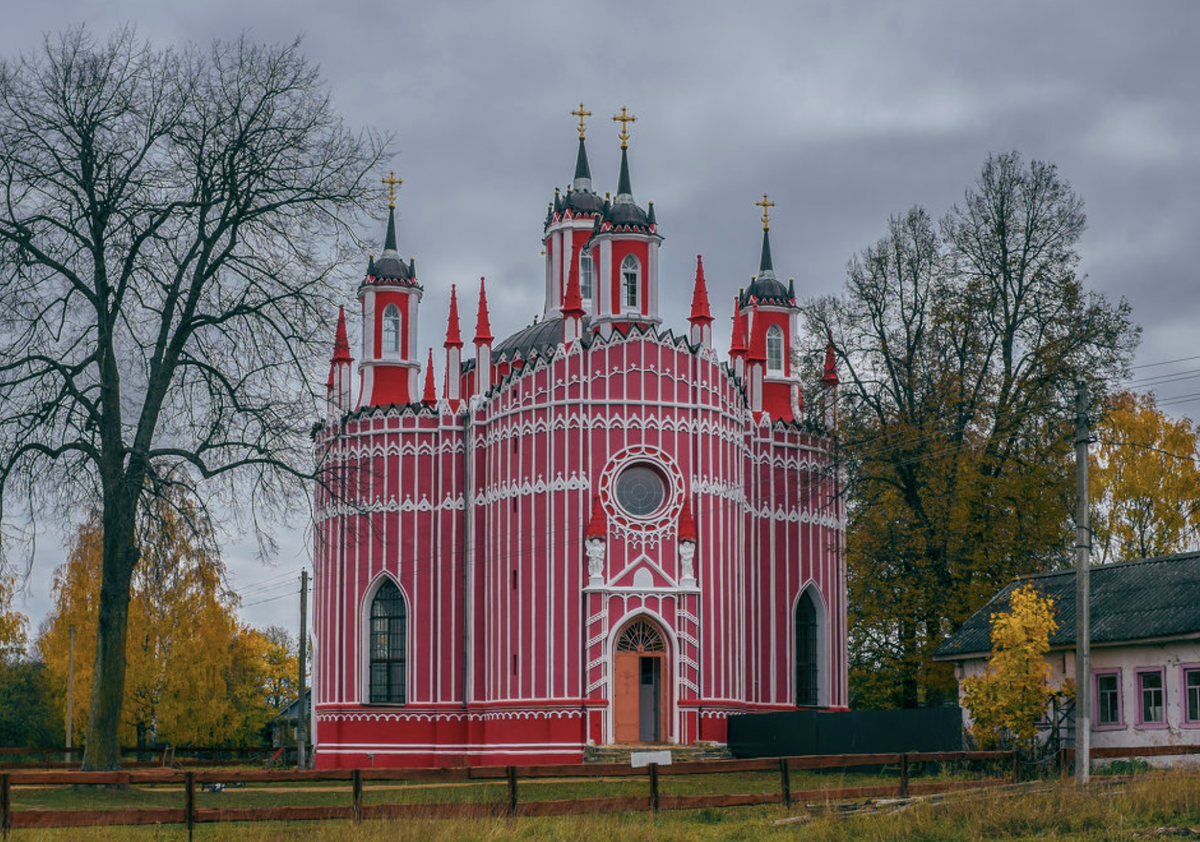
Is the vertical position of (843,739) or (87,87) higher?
(87,87)

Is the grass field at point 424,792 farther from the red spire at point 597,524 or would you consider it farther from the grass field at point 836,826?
the red spire at point 597,524

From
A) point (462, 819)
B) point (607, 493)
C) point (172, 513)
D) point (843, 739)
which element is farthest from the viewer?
point (607, 493)

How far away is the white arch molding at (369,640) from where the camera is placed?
46.8 metres

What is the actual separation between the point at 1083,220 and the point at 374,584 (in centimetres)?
2195

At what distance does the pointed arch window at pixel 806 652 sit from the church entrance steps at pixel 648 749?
275 inches

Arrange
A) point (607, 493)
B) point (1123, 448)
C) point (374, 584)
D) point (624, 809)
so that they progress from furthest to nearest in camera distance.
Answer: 1. point (1123, 448)
2. point (374, 584)
3. point (607, 493)
4. point (624, 809)

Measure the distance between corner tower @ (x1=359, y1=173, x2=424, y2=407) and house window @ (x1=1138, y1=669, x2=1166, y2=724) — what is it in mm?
25016

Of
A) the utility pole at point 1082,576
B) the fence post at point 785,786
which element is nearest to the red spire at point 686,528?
the utility pole at point 1082,576

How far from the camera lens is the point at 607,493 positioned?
43125mm

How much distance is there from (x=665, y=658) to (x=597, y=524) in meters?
3.90

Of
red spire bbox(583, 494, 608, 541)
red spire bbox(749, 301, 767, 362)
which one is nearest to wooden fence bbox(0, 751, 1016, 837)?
red spire bbox(583, 494, 608, 541)

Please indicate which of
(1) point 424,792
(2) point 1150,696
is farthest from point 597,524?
(1) point 424,792

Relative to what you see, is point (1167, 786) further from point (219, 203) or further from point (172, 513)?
point (219, 203)

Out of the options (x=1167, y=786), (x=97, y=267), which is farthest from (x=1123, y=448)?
(x=97, y=267)
